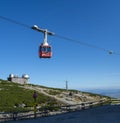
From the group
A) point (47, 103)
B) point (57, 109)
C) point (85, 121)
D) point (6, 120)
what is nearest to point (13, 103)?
point (47, 103)

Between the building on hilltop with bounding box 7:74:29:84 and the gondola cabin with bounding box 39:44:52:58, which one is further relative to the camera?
the building on hilltop with bounding box 7:74:29:84

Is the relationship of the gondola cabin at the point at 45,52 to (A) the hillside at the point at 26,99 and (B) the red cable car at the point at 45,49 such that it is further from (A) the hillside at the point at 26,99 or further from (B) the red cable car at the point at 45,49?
(A) the hillside at the point at 26,99

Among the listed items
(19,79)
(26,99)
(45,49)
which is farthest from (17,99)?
(45,49)

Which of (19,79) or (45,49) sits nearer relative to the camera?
(45,49)

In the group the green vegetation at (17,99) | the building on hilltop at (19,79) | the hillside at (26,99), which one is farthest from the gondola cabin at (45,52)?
the building on hilltop at (19,79)

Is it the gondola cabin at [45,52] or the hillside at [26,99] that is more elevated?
the gondola cabin at [45,52]

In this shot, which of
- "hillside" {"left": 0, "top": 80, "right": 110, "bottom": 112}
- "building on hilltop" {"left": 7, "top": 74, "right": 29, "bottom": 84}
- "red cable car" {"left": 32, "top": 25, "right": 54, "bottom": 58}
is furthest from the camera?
"building on hilltop" {"left": 7, "top": 74, "right": 29, "bottom": 84}

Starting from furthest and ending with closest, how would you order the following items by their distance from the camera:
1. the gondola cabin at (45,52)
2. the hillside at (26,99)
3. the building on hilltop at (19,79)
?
the building on hilltop at (19,79) → the hillside at (26,99) → the gondola cabin at (45,52)

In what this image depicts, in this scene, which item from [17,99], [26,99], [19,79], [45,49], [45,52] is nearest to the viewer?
[45,49]

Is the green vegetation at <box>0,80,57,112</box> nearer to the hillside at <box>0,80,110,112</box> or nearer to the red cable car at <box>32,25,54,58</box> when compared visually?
the hillside at <box>0,80,110,112</box>

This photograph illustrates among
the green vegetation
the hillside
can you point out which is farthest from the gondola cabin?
the green vegetation

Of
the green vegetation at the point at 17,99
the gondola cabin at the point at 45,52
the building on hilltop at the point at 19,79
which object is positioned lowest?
the green vegetation at the point at 17,99

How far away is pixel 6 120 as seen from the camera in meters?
39.3

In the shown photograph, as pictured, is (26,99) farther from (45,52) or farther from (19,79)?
(45,52)
